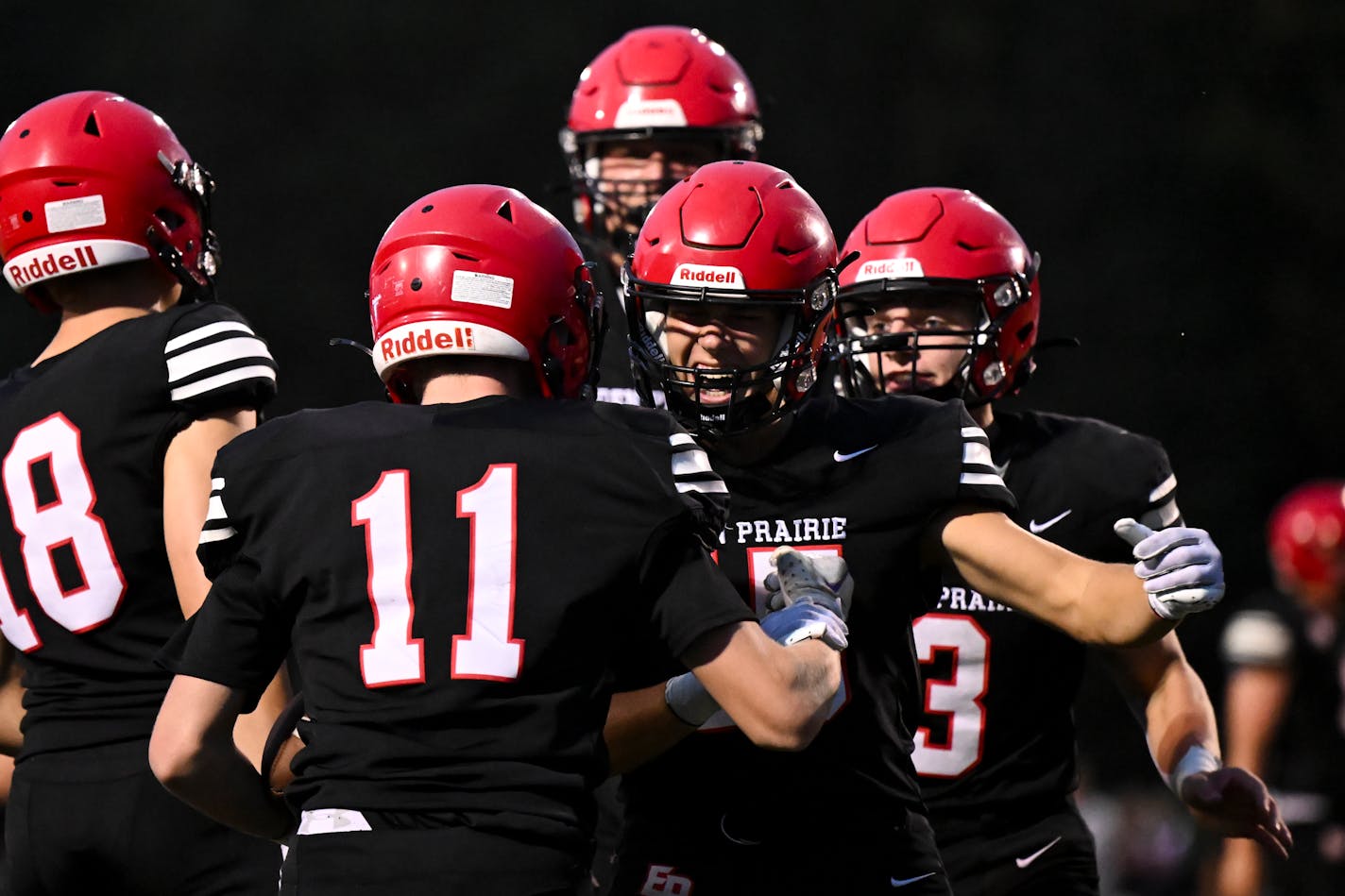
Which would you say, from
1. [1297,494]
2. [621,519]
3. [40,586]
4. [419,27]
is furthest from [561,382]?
[419,27]

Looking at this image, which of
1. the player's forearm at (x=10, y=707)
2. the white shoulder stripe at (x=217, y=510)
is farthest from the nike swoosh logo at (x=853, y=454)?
the player's forearm at (x=10, y=707)

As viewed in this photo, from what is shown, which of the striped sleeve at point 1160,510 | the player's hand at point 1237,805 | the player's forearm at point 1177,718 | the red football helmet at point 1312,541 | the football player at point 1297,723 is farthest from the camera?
the red football helmet at point 1312,541

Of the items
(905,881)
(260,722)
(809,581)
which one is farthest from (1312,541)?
(260,722)

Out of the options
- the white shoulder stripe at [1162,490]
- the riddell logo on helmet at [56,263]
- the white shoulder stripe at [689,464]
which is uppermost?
the riddell logo on helmet at [56,263]

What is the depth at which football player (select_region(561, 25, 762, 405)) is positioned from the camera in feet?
15.4

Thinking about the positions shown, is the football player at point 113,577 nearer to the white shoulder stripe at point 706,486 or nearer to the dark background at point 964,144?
the white shoulder stripe at point 706,486

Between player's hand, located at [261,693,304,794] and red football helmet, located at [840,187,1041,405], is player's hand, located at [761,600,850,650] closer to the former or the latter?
player's hand, located at [261,693,304,794]

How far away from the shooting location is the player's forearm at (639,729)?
2.63m

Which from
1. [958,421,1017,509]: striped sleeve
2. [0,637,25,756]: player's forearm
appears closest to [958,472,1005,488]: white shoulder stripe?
[958,421,1017,509]: striped sleeve

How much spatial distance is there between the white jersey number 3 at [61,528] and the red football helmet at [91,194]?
345mm

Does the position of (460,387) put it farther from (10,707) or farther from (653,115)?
(653,115)

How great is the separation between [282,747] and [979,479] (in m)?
1.11

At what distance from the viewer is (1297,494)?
612 centimetres

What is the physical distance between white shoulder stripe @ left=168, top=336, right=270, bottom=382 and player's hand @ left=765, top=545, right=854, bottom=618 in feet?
3.20
